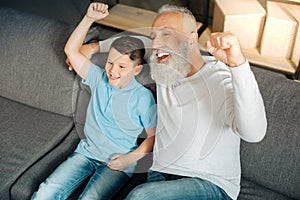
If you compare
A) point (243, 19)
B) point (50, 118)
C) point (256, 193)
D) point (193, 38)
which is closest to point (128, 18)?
point (243, 19)

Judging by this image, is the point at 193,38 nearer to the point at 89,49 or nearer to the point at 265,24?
the point at 89,49

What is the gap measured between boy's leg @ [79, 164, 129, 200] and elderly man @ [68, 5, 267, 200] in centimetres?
14

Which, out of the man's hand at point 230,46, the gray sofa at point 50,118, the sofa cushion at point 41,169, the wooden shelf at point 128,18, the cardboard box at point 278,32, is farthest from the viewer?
the wooden shelf at point 128,18

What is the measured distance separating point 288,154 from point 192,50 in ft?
1.60

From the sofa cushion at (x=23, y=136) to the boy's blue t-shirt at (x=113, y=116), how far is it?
0.22 m

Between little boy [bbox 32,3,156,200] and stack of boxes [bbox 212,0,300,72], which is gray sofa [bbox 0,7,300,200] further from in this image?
stack of boxes [bbox 212,0,300,72]

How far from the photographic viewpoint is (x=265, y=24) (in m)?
2.11

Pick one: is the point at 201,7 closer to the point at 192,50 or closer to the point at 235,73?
the point at 192,50

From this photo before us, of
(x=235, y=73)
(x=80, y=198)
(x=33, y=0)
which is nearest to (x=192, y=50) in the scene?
(x=235, y=73)

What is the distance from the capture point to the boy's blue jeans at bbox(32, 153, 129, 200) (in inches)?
56.7

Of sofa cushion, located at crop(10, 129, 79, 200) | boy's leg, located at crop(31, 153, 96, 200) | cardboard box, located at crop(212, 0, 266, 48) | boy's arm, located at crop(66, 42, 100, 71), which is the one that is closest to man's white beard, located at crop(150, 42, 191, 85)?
boy's arm, located at crop(66, 42, 100, 71)

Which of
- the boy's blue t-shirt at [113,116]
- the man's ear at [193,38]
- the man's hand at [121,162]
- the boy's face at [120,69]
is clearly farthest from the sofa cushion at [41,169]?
the man's ear at [193,38]

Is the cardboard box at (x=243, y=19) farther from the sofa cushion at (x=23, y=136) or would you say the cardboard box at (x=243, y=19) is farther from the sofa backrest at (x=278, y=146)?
the sofa cushion at (x=23, y=136)

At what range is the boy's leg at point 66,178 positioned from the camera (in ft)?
4.78
